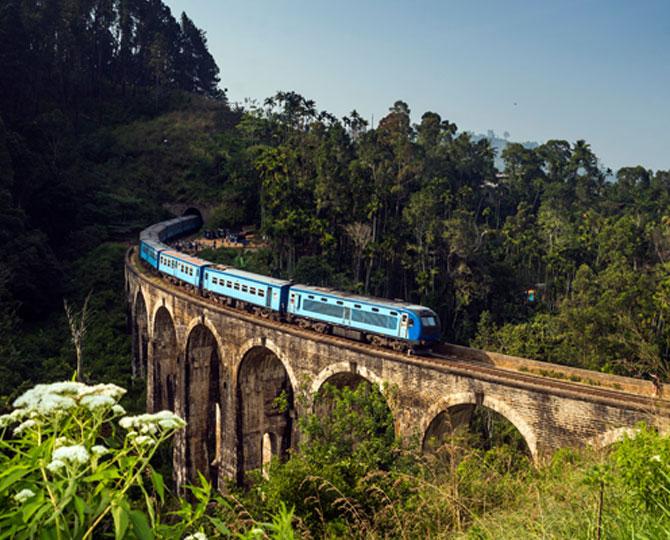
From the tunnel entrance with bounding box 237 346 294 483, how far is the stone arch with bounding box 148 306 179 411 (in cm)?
939

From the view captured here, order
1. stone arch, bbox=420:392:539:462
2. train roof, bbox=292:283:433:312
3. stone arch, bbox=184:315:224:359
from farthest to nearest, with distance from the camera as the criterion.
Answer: stone arch, bbox=184:315:224:359 → train roof, bbox=292:283:433:312 → stone arch, bbox=420:392:539:462

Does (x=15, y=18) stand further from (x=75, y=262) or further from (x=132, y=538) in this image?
(x=132, y=538)

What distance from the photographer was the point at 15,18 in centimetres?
6875

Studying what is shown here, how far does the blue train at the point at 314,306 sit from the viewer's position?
25.8 meters

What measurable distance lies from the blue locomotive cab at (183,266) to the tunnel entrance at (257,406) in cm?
861

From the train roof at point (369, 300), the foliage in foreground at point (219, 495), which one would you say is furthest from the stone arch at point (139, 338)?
the foliage in foreground at point (219, 495)

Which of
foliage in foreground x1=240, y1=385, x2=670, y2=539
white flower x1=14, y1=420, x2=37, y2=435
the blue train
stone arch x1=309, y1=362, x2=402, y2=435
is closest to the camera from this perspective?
white flower x1=14, y1=420, x2=37, y2=435

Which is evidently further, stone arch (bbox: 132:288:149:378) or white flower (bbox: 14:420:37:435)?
stone arch (bbox: 132:288:149:378)

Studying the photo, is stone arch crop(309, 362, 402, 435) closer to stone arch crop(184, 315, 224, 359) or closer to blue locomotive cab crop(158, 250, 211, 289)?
stone arch crop(184, 315, 224, 359)

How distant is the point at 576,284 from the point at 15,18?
229 ft

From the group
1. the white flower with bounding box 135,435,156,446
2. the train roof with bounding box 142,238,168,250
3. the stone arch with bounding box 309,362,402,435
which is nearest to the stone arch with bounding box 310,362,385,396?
the stone arch with bounding box 309,362,402,435

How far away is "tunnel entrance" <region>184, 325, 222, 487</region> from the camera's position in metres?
35.5

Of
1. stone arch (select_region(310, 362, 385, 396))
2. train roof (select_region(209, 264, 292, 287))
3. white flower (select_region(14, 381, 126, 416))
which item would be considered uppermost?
white flower (select_region(14, 381, 126, 416))

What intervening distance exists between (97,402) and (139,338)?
43.0 m
